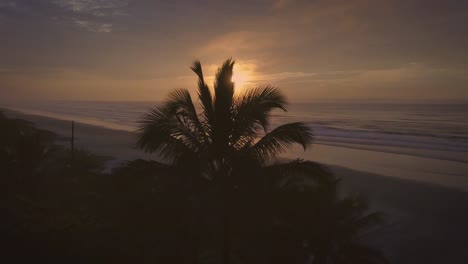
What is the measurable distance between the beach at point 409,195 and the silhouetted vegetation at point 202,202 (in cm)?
141

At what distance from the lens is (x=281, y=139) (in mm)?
6926

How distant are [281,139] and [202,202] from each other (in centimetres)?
199

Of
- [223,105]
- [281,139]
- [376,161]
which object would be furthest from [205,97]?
[376,161]

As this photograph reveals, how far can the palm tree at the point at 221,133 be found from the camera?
22.5ft

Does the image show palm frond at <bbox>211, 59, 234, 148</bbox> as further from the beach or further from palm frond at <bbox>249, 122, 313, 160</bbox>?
the beach

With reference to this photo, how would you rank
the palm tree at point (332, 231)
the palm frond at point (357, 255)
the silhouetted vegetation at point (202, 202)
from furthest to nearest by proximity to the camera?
1. the palm frond at point (357, 255)
2. the palm tree at point (332, 231)
3. the silhouetted vegetation at point (202, 202)

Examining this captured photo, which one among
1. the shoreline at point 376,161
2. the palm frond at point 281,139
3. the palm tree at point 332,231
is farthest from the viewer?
the shoreline at point 376,161

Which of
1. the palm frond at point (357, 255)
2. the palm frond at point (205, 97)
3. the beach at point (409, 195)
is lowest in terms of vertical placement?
the beach at point (409, 195)

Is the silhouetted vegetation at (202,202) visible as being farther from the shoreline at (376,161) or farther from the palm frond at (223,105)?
the shoreline at (376,161)

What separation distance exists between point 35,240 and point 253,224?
6241mm

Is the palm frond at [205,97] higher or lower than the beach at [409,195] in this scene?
higher

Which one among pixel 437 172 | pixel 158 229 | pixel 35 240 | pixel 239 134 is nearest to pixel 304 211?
pixel 239 134

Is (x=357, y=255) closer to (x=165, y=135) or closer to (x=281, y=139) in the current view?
(x=281, y=139)

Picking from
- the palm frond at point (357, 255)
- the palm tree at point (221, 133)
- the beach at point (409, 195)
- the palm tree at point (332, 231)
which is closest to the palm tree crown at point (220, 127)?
the palm tree at point (221, 133)
